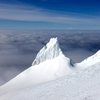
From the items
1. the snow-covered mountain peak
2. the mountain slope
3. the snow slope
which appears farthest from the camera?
the snow-covered mountain peak

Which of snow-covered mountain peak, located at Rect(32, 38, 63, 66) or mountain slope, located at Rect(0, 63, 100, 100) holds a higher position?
snow-covered mountain peak, located at Rect(32, 38, 63, 66)

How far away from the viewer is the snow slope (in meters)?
134

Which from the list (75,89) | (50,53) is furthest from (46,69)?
(75,89)

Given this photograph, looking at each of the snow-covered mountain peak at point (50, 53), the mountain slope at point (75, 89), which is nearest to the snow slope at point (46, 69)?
the snow-covered mountain peak at point (50, 53)

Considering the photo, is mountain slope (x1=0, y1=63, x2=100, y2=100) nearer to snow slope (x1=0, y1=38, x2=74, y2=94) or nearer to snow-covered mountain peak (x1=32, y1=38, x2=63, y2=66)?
snow slope (x1=0, y1=38, x2=74, y2=94)

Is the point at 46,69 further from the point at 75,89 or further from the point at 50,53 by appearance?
the point at 75,89

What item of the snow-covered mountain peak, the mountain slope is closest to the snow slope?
the snow-covered mountain peak

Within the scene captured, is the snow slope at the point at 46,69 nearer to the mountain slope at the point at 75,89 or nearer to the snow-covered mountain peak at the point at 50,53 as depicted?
the snow-covered mountain peak at the point at 50,53

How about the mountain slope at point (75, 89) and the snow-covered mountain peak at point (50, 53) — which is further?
the snow-covered mountain peak at point (50, 53)

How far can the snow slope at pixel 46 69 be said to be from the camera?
438 feet

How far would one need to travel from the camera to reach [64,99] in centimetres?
5062

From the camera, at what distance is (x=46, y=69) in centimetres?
14762

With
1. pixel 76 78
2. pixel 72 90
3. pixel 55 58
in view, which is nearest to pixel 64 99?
pixel 72 90

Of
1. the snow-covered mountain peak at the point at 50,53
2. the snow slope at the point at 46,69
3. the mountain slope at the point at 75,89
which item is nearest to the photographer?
the mountain slope at the point at 75,89
